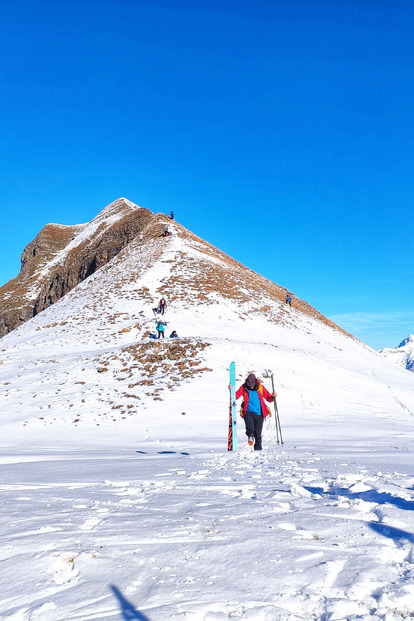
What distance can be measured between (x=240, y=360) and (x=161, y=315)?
9.81 metres

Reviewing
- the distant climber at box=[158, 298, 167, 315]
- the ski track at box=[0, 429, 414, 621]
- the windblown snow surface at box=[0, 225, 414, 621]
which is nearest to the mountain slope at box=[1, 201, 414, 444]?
the windblown snow surface at box=[0, 225, 414, 621]

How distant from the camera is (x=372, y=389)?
20.5 meters

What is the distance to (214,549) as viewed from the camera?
329 cm

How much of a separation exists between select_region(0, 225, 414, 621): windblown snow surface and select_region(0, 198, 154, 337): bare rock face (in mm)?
45480

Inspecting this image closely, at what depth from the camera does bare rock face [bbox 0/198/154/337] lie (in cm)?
6228

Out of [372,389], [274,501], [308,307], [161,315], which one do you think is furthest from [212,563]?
[308,307]

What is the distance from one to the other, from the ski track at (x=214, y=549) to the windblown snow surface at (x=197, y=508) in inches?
0.6

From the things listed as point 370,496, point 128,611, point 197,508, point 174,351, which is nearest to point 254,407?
point 370,496

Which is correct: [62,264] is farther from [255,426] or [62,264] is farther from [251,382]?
[255,426]

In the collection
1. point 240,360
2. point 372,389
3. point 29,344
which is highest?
A: point 29,344

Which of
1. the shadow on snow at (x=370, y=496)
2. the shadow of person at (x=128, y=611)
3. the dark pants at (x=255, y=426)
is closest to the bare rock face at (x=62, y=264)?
the dark pants at (x=255, y=426)

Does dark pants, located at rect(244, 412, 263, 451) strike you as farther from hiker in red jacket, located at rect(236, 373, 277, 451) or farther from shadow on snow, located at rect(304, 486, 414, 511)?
shadow on snow, located at rect(304, 486, 414, 511)

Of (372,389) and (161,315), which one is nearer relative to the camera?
(372,389)

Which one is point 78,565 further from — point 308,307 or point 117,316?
point 308,307
